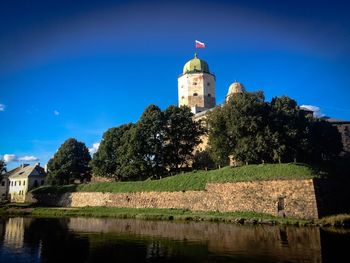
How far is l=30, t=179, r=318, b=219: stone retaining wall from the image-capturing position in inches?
1075

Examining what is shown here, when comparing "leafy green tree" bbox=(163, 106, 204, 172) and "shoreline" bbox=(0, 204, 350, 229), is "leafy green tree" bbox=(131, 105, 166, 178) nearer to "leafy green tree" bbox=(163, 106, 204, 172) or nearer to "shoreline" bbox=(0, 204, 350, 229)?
"leafy green tree" bbox=(163, 106, 204, 172)

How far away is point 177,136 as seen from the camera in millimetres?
45750

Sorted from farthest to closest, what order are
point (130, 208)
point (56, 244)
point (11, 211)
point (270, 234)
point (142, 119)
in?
point (142, 119), point (11, 211), point (130, 208), point (270, 234), point (56, 244)

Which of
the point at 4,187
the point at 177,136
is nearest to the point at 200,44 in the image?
the point at 177,136

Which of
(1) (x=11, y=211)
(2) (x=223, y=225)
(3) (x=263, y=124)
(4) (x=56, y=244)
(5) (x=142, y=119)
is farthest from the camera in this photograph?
(5) (x=142, y=119)

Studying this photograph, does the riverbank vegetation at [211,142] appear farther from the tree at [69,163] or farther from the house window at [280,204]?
the house window at [280,204]

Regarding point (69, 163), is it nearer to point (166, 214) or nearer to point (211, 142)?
point (211, 142)

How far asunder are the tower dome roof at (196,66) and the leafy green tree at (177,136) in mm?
17306

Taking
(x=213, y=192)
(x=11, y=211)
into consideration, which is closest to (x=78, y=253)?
(x=213, y=192)

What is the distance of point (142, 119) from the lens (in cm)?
4584

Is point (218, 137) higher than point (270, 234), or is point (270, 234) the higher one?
point (218, 137)

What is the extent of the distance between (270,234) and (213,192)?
41.0ft

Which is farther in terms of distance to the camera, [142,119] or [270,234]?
[142,119]

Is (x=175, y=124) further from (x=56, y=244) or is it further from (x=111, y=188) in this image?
(x=56, y=244)
